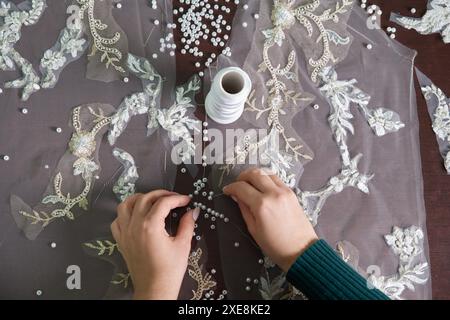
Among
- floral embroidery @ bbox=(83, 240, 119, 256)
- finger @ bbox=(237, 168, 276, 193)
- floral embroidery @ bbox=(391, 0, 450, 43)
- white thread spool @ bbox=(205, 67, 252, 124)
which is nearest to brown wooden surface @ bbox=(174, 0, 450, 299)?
floral embroidery @ bbox=(391, 0, 450, 43)

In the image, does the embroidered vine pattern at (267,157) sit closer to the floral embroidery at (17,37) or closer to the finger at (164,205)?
the finger at (164,205)

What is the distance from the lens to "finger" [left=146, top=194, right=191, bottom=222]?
842 millimetres

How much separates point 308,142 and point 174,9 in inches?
15.2

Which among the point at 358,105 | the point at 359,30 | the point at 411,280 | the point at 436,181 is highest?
the point at 359,30

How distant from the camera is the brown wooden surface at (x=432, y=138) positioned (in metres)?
0.96

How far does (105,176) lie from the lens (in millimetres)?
934

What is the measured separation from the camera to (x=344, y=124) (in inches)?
38.7

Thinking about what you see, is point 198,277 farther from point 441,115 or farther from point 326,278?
point 441,115

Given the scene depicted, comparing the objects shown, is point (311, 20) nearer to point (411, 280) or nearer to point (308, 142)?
point (308, 142)

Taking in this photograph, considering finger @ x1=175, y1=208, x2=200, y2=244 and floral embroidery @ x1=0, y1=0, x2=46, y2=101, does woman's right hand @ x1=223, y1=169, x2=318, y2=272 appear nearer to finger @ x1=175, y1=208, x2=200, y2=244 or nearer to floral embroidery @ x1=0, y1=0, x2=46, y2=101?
finger @ x1=175, y1=208, x2=200, y2=244

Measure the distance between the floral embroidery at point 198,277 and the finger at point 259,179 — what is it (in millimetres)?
172

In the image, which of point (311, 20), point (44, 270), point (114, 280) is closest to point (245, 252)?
point (114, 280)

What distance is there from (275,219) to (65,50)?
529 millimetres

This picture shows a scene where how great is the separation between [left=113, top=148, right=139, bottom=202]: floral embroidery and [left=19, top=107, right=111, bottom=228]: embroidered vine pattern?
0.05 m
